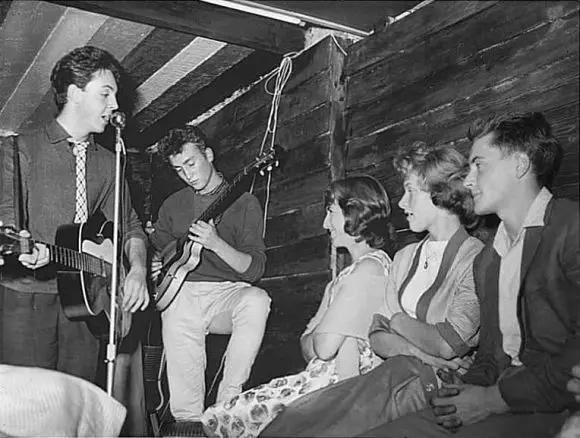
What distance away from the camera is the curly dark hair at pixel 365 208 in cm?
230

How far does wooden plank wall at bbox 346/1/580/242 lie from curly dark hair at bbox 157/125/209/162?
16.9 inches

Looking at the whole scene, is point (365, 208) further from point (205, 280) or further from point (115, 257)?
point (115, 257)

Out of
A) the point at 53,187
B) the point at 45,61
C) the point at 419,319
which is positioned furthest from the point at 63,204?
the point at 419,319

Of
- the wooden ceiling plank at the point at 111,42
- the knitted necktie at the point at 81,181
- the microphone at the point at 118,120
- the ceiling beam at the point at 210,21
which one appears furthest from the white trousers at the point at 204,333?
the ceiling beam at the point at 210,21

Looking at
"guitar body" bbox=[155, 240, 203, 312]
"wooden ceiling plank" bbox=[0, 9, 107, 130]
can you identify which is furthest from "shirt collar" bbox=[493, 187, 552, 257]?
"wooden ceiling plank" bbox=[0, 9, 107, 130]

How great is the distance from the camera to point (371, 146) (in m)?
2.37

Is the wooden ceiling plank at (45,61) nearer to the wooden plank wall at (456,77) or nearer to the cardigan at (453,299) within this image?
the wooden plank wall at (456,77)

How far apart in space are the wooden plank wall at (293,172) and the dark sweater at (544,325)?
22.0 inches

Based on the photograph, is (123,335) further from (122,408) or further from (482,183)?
(482,183)

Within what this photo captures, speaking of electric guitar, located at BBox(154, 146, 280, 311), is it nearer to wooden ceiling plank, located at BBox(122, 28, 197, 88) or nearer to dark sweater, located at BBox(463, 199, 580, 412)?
wooden ceiling plank, located at BBox(122, 28, 197, 88)

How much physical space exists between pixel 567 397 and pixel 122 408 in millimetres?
1109

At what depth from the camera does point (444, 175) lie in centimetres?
218

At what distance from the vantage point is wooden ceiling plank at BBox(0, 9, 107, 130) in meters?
2.19

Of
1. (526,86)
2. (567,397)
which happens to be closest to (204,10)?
(526,86)
